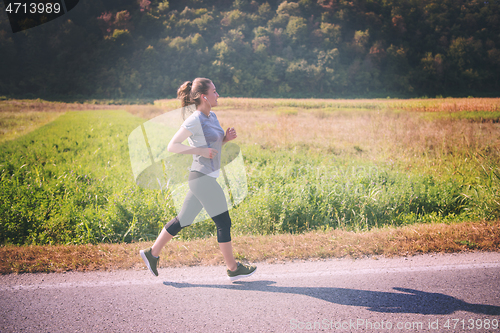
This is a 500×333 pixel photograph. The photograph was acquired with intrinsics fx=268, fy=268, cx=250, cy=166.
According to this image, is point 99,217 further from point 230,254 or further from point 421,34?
point 421,34

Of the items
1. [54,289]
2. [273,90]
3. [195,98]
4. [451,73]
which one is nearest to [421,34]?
[451,73]

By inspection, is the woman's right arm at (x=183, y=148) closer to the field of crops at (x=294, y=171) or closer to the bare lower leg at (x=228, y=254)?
the bare lower leg at (x=228, y=254)

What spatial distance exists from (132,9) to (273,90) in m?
7.00

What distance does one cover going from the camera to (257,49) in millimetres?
12984

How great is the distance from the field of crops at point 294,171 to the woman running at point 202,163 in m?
1.40

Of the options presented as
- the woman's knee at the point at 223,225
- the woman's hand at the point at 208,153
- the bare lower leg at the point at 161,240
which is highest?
the woman's hand at the point at 208,153

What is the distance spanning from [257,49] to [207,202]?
12207mm

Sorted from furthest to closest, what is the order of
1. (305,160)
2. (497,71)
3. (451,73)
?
(451,73), (497,71), (305,160)

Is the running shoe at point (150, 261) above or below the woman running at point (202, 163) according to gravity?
below

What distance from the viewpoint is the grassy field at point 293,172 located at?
402 cm

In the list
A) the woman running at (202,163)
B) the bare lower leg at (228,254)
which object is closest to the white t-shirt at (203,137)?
the woman running at (202,163)

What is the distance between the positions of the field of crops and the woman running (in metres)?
1.40

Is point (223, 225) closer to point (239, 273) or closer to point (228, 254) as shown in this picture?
point (228, 254)

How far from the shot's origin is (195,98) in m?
2.40
